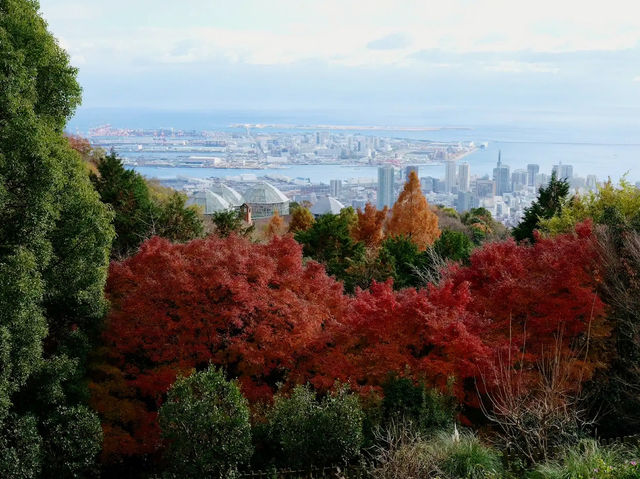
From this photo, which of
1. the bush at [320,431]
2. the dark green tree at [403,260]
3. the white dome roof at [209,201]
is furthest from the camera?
the white dome roof at [209,201]

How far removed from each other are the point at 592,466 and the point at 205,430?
204 inches

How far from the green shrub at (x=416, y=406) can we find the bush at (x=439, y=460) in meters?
0.72

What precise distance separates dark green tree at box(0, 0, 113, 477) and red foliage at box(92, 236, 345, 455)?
80 cm

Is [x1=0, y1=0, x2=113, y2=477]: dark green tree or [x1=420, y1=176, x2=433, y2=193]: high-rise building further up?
[x1=0, y1=0, x2=113, y2=477]: dark green tree

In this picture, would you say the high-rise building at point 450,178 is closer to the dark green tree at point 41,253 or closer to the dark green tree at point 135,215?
the dark green tree at point 135,215

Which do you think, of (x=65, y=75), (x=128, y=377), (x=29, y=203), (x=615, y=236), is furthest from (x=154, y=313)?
(x=615, y=236)

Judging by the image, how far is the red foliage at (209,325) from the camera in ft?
37.8

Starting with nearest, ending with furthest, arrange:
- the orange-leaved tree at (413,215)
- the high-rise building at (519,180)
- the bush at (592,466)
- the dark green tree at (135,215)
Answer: the bush at (592,466), the dark green tree at (135,215), the orange-leaved tree at (413,215), the high-rise building at (519,180)

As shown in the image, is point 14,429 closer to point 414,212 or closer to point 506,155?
point 414,212

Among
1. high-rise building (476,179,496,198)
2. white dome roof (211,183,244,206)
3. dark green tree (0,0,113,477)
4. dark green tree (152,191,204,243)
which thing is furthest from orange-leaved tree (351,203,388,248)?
high-rise building (476,179,496,198)

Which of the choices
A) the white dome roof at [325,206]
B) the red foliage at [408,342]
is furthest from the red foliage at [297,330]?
the white dome roof at [325,206]

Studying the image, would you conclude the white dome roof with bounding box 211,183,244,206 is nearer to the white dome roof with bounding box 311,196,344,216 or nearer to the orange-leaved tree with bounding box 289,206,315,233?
the white dome roof with bounding box 311,196,344,216

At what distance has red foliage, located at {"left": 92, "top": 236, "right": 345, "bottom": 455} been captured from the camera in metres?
11.5

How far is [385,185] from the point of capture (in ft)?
289
